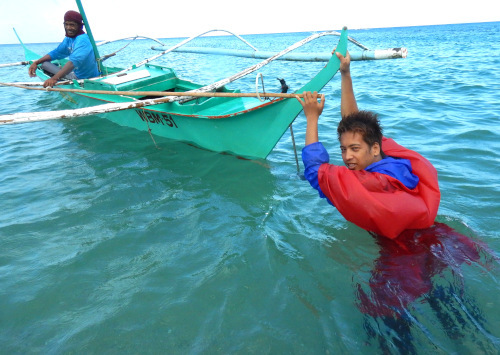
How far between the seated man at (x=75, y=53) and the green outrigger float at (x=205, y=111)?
0.42m

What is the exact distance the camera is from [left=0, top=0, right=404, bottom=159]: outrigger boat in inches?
138

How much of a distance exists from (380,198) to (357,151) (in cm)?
39

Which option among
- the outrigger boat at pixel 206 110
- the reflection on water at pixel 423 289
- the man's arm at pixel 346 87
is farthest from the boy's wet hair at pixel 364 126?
the outrigger boat at pixel 206 110

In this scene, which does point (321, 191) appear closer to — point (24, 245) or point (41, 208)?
point (24, 245)

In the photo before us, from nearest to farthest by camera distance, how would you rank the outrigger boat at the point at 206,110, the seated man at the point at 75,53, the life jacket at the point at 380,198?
the life jacket at the point at 380,198 → the outrigger boat at the point at 206,110 → the seated man at the point at 75,53

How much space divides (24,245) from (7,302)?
0.84 metres

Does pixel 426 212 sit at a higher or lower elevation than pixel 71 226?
higher

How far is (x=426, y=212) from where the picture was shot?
206 cm

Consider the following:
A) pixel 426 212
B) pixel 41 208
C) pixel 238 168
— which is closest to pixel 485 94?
pixel 238 168

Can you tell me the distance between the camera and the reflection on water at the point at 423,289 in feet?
6.65

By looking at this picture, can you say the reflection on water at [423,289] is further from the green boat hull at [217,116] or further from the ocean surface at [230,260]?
the green boat hull at [217,116]

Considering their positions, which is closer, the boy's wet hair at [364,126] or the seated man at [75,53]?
the boy's wet hair at [364,126]

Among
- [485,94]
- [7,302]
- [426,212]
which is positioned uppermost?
[426,212]

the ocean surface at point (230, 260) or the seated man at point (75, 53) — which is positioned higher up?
the seated man at point (75, 53)
